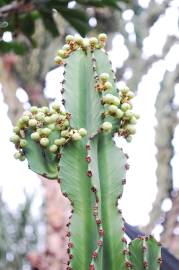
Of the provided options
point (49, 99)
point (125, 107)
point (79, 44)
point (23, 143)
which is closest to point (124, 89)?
point (125, 107)

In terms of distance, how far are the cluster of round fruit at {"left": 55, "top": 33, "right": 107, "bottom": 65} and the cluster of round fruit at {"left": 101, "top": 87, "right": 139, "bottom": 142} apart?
5.9 inches

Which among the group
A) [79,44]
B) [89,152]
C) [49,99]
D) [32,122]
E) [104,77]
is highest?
[49,99]

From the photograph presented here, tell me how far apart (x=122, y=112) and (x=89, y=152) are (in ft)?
0.54

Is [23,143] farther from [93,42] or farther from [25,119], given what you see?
[93,42]

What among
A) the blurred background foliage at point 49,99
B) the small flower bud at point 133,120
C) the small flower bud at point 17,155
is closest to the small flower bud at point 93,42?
the small flower bud at point 133,120

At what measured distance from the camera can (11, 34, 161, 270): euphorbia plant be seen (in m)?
1.35

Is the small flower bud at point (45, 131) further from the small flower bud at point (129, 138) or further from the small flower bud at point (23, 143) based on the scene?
the small flower bud at point (129, 138)

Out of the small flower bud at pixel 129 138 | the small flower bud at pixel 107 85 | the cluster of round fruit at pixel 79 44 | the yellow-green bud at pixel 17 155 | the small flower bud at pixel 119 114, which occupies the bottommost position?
the yellow-green bud at pixel 17 155

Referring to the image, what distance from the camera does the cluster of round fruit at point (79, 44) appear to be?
5.08 feet

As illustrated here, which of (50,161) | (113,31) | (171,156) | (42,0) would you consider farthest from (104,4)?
(113,31)

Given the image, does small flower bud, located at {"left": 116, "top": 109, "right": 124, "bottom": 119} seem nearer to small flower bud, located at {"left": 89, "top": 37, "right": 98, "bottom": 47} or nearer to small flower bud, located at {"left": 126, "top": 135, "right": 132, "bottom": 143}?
small flower bud, located at {"left": 126, "top": 135, "right": 132, "bottom": 143}

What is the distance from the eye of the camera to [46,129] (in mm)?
1426

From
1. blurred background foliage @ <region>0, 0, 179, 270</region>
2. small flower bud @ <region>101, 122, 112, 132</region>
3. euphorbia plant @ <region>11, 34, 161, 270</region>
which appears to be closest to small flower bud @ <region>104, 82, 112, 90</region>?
euphorbia plant @ <region>11, 34, 161, 270</region>

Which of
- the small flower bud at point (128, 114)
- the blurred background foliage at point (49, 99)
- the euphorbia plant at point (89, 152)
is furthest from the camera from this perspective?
the blurred background foliage at point (49, 99)
